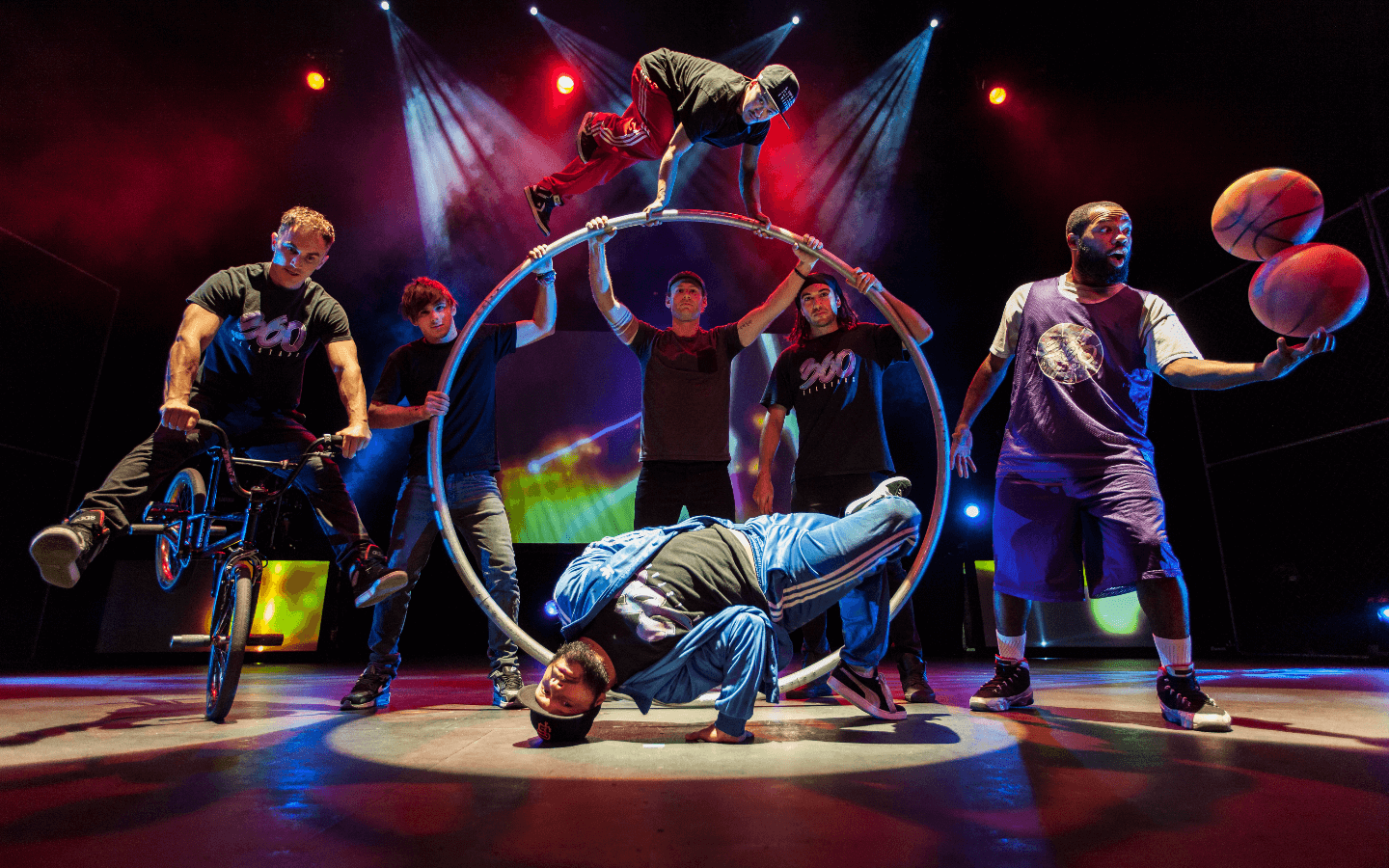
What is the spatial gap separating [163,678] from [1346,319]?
6.63 meters

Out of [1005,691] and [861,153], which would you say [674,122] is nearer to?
[1005,691]

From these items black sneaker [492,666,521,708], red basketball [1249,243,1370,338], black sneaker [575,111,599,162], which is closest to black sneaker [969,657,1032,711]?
red basketball [1249,243,1370,338]

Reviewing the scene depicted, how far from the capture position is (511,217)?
23.3ft

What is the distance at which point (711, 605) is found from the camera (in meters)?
2.29

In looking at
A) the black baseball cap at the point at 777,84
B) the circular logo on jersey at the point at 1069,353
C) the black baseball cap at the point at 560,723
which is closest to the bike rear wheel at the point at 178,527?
the black baseball cap at the point at 560,723

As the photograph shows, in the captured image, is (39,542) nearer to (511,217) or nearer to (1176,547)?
(511,217)

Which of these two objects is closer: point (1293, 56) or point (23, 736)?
point (23, 736)

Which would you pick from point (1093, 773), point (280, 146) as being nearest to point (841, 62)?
point (280, 146)

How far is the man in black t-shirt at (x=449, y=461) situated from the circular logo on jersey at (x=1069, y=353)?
2428mm

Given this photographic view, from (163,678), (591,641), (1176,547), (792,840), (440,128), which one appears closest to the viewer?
(792,840)

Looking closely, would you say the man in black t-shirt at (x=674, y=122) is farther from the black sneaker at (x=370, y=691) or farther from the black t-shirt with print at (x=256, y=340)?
the black sneaker at (x=370, y=691)

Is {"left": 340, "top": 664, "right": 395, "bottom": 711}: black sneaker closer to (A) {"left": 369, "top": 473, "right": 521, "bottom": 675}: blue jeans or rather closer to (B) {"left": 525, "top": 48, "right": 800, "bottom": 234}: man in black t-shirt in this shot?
(A) {"left": 369, "top": 473, "right": 521, "bottom": 675}: blue jeans

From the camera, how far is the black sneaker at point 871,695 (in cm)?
267

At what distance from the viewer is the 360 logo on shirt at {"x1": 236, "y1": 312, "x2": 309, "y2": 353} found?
3.11 meters
